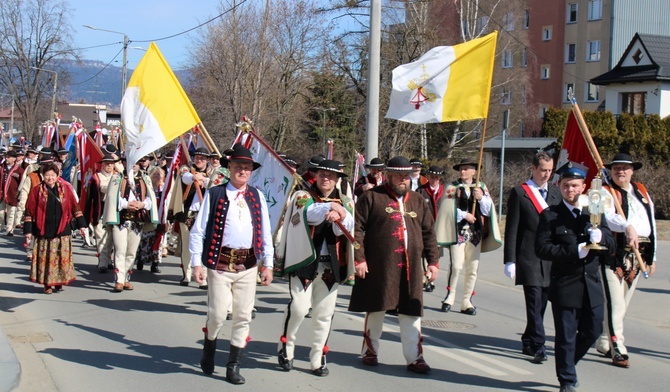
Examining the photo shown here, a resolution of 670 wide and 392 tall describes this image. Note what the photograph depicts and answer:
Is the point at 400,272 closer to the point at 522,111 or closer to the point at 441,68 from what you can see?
the point at 441,68

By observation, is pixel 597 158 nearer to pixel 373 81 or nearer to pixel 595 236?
pixel 595 236

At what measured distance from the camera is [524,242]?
8359 mm

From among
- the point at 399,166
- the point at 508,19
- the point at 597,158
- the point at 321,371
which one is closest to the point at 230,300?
the point at 321,371

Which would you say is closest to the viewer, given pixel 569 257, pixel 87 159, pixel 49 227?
pixel 569 257

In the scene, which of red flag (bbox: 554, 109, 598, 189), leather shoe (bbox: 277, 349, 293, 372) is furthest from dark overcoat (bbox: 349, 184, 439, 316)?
red flag (bbox: 554, 109, 598, 189)

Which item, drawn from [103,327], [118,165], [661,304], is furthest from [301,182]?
[661,304]

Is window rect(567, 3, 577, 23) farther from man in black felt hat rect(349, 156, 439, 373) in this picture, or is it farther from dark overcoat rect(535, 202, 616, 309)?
dark overcoat rect(535, 202, 616, 309)

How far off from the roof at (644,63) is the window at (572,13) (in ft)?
37.0

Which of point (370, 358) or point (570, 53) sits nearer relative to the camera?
point (370, 358)

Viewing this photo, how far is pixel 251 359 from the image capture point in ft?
26.5

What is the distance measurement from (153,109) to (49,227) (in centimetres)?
272

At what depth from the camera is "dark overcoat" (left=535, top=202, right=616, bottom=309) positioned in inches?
265

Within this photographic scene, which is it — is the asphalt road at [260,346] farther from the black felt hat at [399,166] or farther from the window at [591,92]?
the window at [591,92]

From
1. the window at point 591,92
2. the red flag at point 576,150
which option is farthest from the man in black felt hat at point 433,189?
the window at point 591,92
